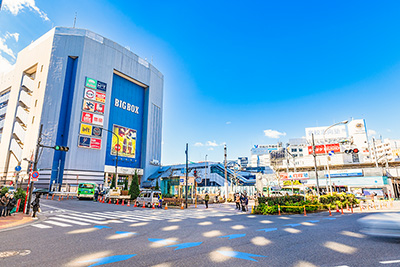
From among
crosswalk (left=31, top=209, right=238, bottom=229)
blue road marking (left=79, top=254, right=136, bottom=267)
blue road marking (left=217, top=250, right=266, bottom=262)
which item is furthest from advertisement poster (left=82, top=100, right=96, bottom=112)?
blue road marking (left=217, top=250, right=266, bottom=262)

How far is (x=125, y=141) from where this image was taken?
5697 cm

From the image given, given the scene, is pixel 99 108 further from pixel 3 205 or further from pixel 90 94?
pixel 3 205

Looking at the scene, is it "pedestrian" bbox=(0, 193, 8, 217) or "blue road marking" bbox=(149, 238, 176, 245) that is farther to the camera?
"pedestrian" bbox=(0, 193, 8, 217)

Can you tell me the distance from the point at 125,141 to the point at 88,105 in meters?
12.0

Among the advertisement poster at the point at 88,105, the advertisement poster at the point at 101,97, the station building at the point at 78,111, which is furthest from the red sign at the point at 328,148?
the advertisement poster at the point at 88,105

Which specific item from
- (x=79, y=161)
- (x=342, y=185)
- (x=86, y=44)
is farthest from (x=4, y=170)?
(x=342, y=185)

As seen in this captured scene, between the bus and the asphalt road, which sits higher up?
the bus

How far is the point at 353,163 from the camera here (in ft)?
176

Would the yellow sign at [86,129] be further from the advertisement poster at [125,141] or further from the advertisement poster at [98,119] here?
the advertisement poster at [125,141]

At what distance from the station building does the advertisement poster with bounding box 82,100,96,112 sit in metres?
0.20

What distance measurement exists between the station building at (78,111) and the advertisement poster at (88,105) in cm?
20

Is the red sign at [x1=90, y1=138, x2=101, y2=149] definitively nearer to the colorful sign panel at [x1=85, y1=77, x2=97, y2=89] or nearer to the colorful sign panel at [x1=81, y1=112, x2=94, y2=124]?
the colorful sign panel at [x1=81, y1=112, x2=94, y2=124]

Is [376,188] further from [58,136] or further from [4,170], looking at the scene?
[4,170]

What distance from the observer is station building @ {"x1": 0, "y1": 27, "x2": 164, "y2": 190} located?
4678 centimetres
